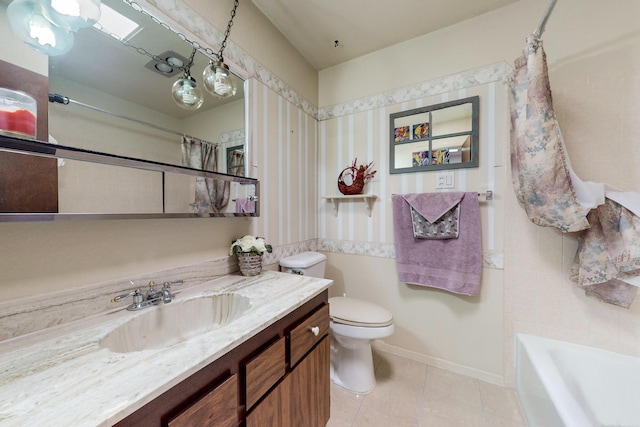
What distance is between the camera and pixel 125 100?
922mm

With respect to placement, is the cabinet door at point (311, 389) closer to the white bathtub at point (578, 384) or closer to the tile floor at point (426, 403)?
the tile floor at point (426, 403)

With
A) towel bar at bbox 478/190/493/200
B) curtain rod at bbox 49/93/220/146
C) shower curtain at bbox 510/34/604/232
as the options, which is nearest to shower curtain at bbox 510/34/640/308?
shower curtain at bbox 510/34/604/232

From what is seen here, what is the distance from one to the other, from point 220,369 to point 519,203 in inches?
69.1

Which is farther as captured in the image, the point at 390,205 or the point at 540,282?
the point at 390,205

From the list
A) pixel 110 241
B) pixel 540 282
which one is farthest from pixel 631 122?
pixel 110 241

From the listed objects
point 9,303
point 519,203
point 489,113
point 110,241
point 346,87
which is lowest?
point 9,303

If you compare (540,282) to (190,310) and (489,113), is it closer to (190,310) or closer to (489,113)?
(489,113)

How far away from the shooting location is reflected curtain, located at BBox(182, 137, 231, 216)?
43.9 inches

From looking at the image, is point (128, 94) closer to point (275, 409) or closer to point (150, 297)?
point (150, 297)

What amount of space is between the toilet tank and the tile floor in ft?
2.50

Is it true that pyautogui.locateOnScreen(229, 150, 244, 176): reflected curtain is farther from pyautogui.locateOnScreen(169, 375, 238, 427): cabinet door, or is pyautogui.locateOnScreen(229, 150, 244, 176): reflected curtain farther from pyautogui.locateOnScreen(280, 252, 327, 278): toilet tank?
pyautogui.locateOnScreen(169, 375, 238, 427): cabinet door

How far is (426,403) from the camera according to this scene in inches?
54.9

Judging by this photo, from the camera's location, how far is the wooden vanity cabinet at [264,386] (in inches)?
21.1

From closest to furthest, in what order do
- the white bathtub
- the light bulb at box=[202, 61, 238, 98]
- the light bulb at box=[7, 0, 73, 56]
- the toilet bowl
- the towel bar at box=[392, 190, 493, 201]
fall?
the light bulb at box=[7, 0, 73, 56], the white bathtub, the light bulb at box=[202, 61, 238, 98], the toilet bowl, the towel bar at box=[392, 190, 493, 201]
